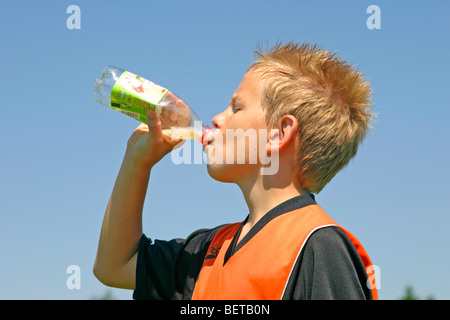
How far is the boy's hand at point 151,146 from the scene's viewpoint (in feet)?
11.5

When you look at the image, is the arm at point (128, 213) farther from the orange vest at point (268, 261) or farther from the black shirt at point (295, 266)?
the orange vest at point (268, 261)

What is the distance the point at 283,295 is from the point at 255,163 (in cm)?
80

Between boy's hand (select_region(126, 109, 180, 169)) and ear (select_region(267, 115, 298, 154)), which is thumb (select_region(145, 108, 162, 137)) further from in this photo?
ear (select_region(267, 115, 298, 154))

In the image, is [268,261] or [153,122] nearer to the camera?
[268,261]

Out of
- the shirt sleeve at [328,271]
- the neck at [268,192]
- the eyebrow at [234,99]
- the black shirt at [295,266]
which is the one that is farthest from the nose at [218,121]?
the shirt sleeve at [328,271]

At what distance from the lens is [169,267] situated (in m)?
3.40

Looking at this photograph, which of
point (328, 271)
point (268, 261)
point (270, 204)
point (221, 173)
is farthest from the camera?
point (221, 173)

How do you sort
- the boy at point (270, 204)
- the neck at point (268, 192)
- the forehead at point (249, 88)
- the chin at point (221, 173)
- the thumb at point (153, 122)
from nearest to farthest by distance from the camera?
the boy at point (270, 204) → the neck at point (268, 192) → the chin at point (221, 173) → the forehead at point (249, 88) → the thumb at point (153, 122)

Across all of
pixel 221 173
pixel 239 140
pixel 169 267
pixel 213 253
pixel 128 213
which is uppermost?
Result: pixel 239 140

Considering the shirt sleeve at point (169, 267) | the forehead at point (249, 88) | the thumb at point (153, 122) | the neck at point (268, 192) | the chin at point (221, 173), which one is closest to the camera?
the neck at point (268, 192)

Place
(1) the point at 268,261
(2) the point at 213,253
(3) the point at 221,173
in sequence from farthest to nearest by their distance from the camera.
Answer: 1. (2) the point at 213,253
2. (3) the point at 221,173
3. (1) the point at 268,261

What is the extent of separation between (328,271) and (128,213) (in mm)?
1503

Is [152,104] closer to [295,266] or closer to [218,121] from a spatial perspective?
[218,121]

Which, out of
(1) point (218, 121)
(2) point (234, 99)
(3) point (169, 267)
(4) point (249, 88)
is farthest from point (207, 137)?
(3) point (169, 267)
